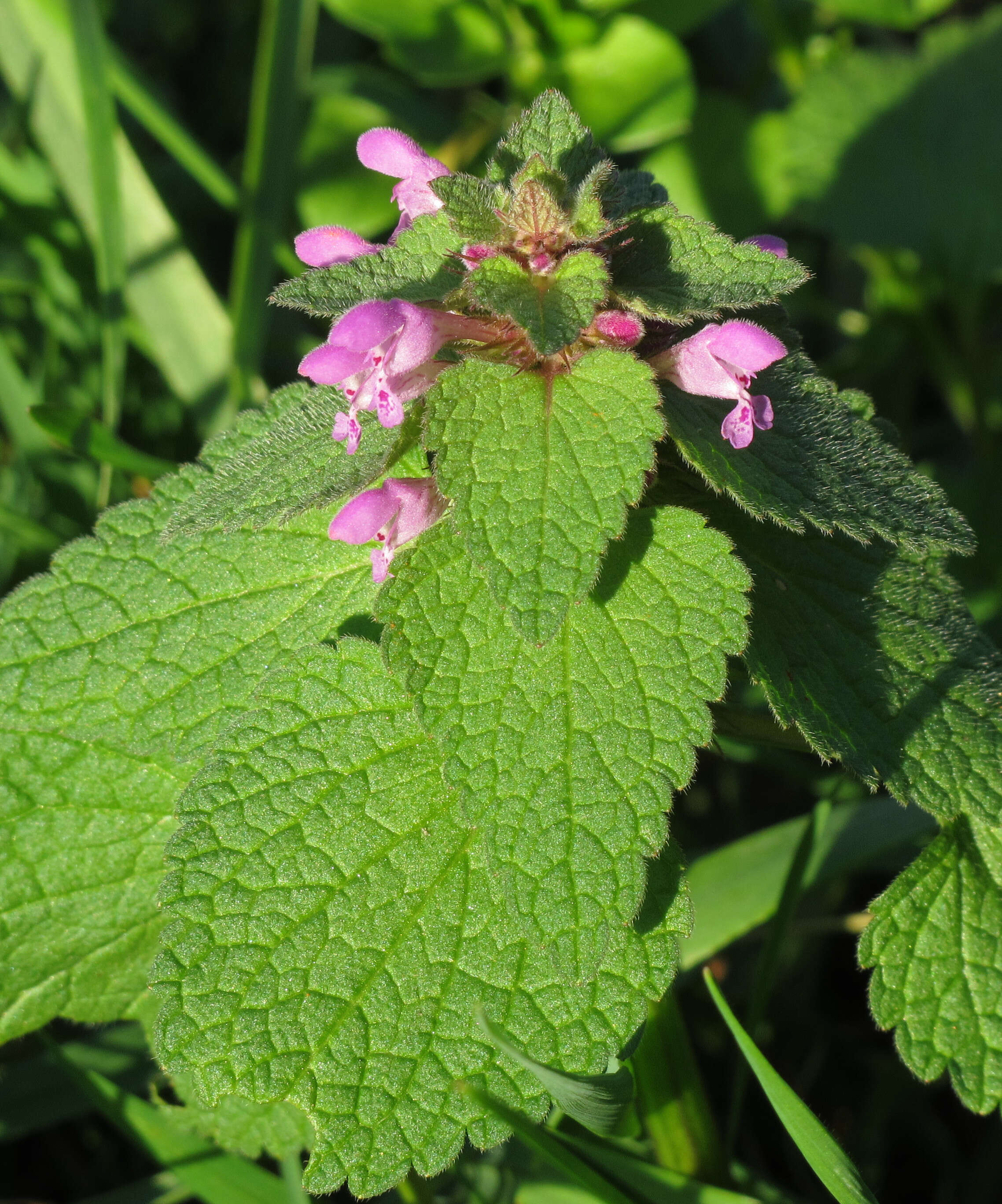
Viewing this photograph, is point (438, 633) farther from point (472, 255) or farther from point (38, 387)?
point (38, 387)

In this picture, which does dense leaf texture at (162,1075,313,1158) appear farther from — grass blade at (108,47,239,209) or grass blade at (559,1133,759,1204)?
grass blade at (108,47,239,209)

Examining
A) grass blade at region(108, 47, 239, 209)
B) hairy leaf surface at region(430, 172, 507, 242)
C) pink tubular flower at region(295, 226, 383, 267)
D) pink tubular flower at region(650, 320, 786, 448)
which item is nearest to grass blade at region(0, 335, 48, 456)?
grass blade at region(108, 47, 239, 209)

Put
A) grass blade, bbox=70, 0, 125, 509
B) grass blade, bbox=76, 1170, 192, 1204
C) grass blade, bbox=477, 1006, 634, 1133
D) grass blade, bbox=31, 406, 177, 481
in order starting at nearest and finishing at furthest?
grass blade, bbox=477, 1006, 634, 1133 → grass blade, bbox=76, 1170, 192, 1204 → grass blade, bbox=31, 406, 177, 481 → grass blade, bbox=70, 0, 125, 509

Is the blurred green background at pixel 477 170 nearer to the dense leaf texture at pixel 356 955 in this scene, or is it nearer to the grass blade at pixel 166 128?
the grass blade at pixel 166 128

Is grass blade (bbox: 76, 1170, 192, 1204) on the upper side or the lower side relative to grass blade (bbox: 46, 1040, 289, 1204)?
lower

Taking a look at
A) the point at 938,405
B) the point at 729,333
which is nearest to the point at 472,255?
the point at 729,333
